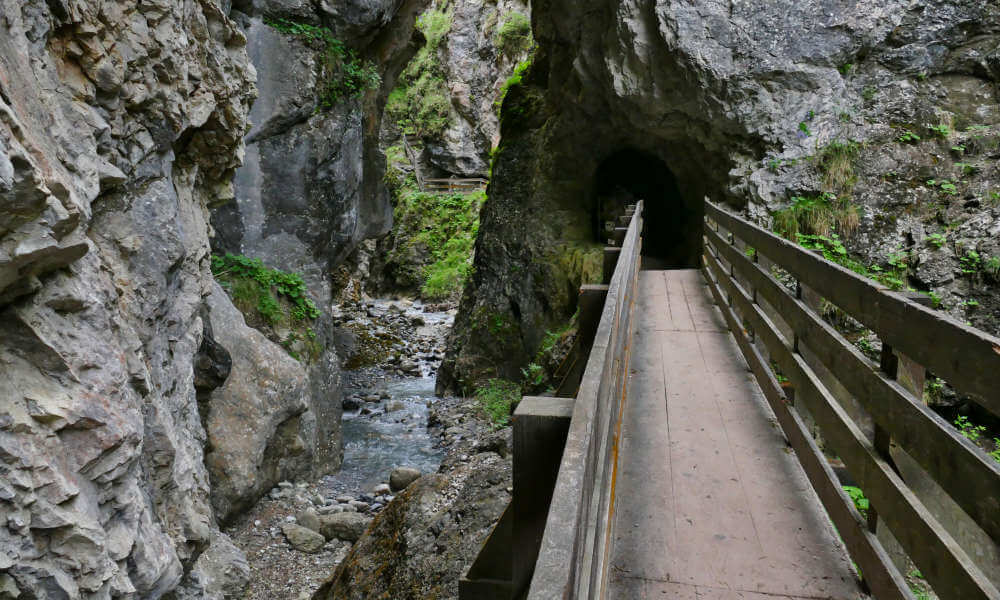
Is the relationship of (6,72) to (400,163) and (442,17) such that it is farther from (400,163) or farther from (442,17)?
(442,17)

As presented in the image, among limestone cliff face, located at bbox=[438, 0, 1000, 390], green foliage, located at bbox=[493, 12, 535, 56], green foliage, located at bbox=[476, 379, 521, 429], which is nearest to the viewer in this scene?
limestone cliff face, located at bbox=[438, 0, 1000, 390]

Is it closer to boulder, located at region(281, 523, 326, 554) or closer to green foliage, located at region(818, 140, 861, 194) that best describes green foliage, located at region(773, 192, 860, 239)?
green foliage, located at region(818, 140, 861, 194)

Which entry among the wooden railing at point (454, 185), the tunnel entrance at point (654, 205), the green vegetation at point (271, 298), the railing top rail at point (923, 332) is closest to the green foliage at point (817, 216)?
the tunnel entrance at point (654, 205)

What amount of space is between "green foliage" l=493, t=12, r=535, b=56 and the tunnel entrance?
17.5 meters

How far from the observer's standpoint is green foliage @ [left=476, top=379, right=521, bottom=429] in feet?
42.3

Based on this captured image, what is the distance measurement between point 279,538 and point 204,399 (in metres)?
2.18

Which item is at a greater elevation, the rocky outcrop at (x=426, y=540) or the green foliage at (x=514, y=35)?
the green foliage at (x=514, y=35)

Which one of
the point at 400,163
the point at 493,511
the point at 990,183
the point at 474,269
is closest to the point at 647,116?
the point at 990,183

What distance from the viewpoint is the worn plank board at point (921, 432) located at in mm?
1450

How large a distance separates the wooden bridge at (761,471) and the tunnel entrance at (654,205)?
368 inches

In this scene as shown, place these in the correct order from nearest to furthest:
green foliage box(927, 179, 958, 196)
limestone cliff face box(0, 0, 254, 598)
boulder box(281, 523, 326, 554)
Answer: limestone cliff face box(0, 0, 254, 598) → boulder box(281, 523, 326, 554) → green foliage box(927, 179, 958, 196)

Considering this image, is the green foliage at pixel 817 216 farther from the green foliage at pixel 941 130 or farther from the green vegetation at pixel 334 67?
the green vegetation at pixel 334 67

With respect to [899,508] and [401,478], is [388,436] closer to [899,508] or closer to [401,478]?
[401,478]

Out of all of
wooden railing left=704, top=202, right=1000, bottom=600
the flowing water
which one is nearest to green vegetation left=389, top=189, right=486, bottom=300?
the flowing water
